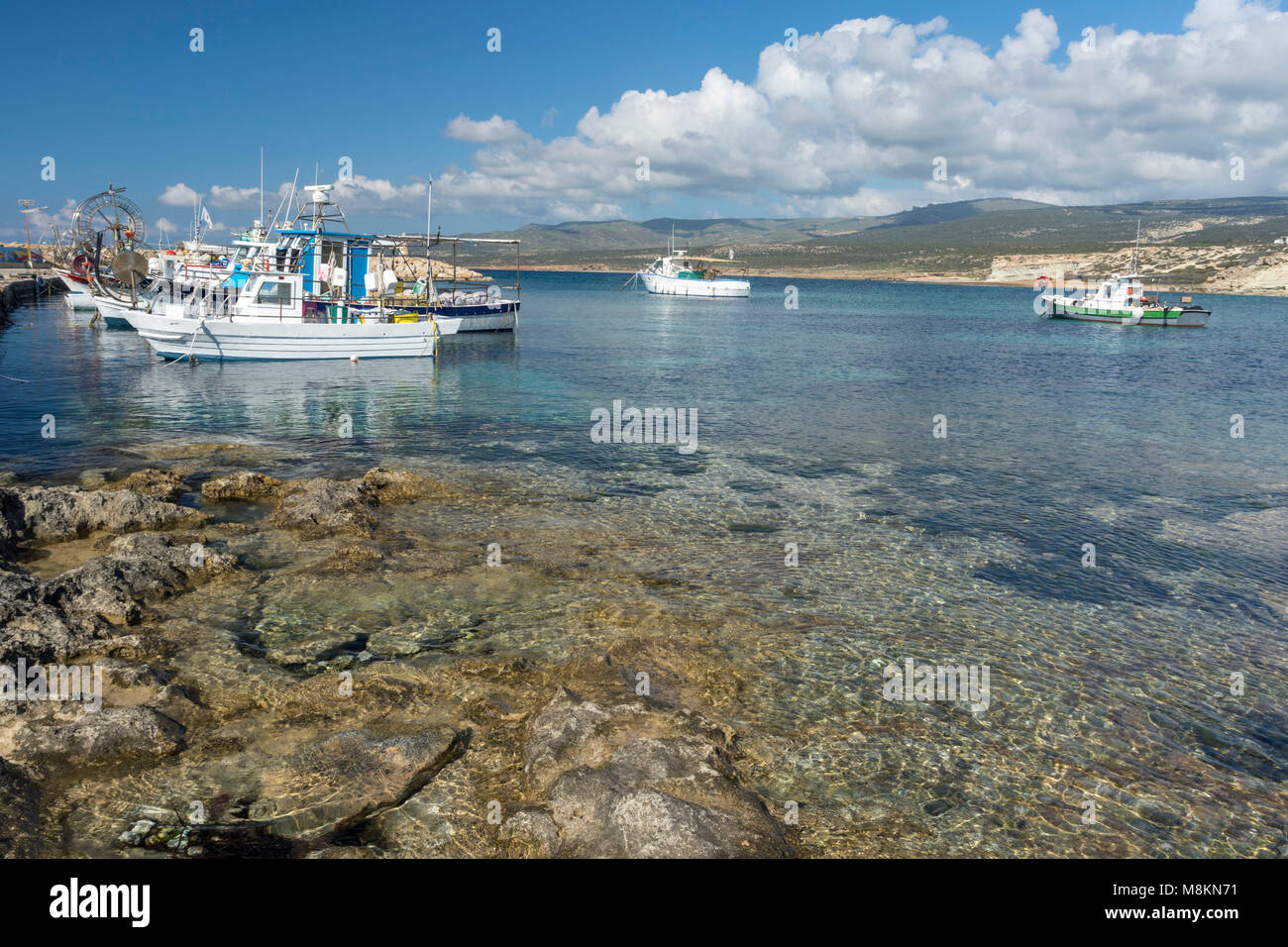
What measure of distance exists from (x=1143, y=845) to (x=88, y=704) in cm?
960

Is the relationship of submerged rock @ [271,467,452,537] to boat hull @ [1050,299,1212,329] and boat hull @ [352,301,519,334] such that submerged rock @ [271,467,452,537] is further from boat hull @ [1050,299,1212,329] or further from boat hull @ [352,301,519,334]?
boat hull @ [1050,299,1212,329]

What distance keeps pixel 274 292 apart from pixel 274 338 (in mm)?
2538

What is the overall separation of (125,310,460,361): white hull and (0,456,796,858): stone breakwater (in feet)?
85.6

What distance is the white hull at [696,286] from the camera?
349ft

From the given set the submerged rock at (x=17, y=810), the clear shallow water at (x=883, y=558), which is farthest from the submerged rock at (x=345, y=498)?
the submerged rock at (x=17, y=810)

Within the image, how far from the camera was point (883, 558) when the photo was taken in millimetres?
13109

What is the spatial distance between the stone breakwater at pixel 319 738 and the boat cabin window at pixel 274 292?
27538mm

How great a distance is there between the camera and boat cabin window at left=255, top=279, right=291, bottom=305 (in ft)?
119

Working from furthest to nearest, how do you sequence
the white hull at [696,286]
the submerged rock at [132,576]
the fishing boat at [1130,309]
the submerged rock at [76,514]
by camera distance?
the white hull at [696,286], the fishing boat at [1130,309], the submerged rock at [76,514], the submerged rock at [132,576]

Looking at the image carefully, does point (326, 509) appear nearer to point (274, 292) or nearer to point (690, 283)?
point (274, 292)

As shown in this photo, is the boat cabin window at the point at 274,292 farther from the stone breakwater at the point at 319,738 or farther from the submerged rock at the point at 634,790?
the submerged rock at the point at 634,790

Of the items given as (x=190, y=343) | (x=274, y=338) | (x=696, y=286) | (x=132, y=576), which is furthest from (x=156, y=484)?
(x=696, y=286)

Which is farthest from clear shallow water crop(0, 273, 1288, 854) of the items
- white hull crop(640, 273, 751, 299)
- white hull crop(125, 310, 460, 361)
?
white hull crop(640, 273, 751, 299)

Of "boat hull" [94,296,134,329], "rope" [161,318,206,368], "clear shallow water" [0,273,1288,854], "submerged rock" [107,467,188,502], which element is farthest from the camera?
"boat hull" [94,296,134,329]
